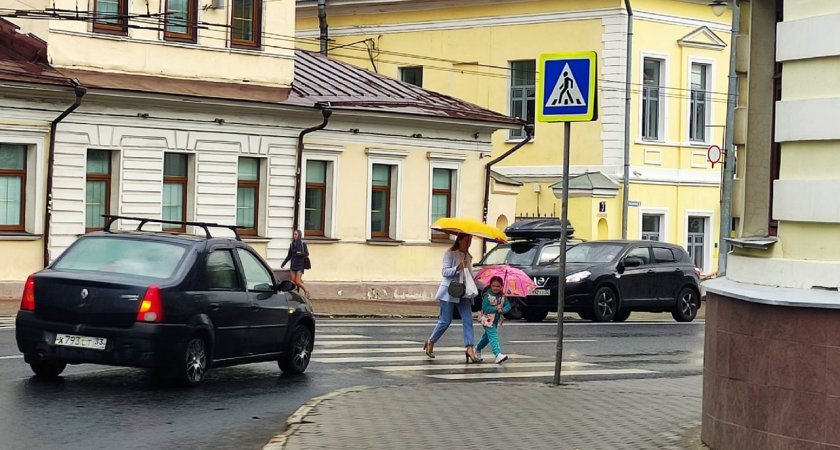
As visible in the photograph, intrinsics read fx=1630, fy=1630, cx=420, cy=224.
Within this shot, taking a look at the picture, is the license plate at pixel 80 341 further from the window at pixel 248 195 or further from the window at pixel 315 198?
the window at pixel 315 198

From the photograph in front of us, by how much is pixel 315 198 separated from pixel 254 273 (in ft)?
65.6

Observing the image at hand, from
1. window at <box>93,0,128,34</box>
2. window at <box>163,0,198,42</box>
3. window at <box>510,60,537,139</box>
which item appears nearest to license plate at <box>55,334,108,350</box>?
window at <box>93,0,128,34</box>

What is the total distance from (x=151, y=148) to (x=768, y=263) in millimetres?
23859

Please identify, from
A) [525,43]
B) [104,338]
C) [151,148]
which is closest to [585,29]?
[525,43]

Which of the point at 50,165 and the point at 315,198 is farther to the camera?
the point at 315,198

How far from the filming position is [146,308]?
14.8m

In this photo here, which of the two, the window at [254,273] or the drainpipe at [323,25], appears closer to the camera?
the window at [254,273]

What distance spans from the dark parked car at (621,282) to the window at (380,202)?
6.84m

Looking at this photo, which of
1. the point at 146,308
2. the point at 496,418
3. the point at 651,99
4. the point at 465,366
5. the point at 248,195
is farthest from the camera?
the point at 651,99

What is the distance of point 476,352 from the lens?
20266 mm

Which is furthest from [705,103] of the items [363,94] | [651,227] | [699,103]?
[363,94]

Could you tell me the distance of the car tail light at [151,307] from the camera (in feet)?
48.6

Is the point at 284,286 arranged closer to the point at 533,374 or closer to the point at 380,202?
the point at 533,374

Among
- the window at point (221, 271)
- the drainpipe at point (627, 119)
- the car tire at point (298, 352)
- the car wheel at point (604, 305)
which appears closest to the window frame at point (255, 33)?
the car wheel at point (604, 305)
